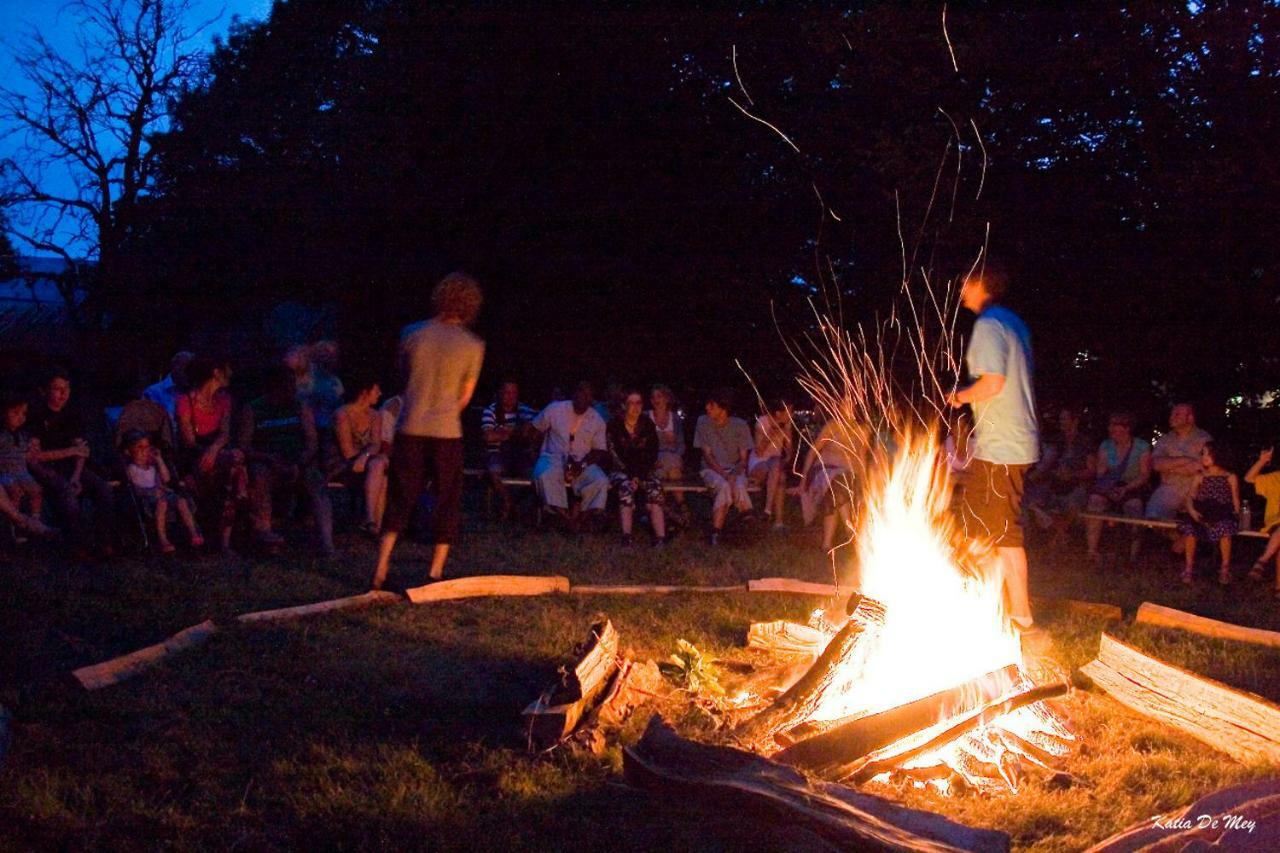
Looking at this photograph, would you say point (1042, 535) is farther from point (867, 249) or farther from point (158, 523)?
point (158, 523)

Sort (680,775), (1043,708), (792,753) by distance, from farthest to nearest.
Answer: (1043,708) < (792,753) < (680,775)

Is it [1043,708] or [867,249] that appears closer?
[1043,708]

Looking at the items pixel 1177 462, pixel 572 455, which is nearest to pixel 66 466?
pixel 572 455

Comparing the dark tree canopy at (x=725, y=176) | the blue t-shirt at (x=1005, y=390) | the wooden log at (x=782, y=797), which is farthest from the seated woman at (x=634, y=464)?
the wooden log at (x=782, y=797)

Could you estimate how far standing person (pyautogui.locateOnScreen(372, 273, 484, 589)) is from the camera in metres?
7.14

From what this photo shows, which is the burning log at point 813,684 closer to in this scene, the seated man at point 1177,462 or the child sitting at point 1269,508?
the child sitting at point 1269,508

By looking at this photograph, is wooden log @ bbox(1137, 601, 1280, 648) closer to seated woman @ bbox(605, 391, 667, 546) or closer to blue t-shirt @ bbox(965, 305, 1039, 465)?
blue t-shirt @ bbox(965, 305, 1039, 465)

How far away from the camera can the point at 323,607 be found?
22.0 feet

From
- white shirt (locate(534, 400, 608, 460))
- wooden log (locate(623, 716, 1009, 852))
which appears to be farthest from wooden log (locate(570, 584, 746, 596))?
wooden log (locate(623, 716, 1009, 852))

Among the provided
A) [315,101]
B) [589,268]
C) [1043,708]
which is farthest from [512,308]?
[1043,708]

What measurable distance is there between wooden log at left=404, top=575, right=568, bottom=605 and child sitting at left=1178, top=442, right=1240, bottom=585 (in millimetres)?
4965

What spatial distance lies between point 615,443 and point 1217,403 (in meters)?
6.50

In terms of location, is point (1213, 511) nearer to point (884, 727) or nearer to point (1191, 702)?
point (1191, 702)

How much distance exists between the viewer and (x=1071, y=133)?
12.0 m
